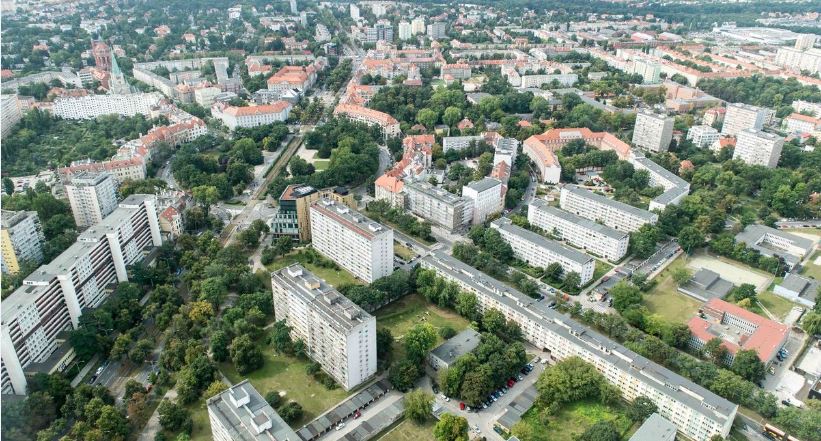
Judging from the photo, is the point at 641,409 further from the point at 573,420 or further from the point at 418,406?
the point at 418,406

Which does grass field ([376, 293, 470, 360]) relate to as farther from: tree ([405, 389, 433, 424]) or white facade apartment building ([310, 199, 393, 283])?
tree ([405, 389, 433, 424])

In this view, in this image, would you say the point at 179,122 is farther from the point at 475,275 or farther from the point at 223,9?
the point at 223,9

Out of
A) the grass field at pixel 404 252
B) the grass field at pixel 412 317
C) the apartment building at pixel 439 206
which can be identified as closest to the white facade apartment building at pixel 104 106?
the apartment building at pixel 439 206

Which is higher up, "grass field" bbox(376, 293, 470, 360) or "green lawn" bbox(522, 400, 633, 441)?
"grass field" bbox(376, 293, 470, 360)

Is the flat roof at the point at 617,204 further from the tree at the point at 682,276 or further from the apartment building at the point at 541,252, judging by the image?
the apartment building at the point at 541,252

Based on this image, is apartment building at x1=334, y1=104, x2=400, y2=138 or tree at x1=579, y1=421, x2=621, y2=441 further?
apartment building at x1=334, y1=104, x2=400, y2=138

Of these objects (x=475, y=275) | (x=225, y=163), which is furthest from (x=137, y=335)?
(x=225, y=163)

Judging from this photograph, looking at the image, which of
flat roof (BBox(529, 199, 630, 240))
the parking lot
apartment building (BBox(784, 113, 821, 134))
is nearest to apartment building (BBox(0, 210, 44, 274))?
the parking lot
